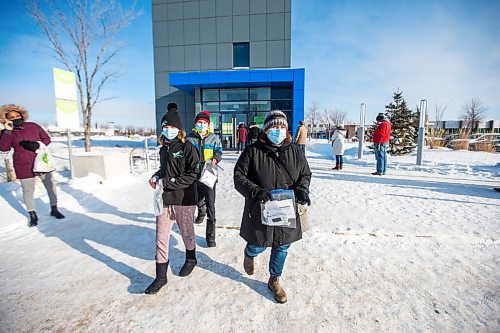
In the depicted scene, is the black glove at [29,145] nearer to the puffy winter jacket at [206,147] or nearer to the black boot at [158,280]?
the puffy winter jacket at [206,147]

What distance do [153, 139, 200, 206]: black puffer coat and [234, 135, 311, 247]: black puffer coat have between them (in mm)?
563

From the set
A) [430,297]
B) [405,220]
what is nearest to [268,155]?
[430,297]

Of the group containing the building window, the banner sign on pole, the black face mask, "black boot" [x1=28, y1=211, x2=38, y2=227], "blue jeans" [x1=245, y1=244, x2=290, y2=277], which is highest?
the building window

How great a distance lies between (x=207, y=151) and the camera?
3.49 metres

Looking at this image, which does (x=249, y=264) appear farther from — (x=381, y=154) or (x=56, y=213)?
(x=381, y=154)

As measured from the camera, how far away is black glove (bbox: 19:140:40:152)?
382 centimetres

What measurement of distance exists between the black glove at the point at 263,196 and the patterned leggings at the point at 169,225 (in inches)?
34.6

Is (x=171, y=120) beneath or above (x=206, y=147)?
above

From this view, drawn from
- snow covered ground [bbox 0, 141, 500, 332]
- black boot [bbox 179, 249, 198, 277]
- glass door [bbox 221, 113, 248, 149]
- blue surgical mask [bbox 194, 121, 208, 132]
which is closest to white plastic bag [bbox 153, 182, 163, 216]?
black boot [bbox 179, 249, 198, 277]

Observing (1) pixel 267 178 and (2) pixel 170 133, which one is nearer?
(1) pixel 267 178

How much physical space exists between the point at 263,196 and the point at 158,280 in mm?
1392

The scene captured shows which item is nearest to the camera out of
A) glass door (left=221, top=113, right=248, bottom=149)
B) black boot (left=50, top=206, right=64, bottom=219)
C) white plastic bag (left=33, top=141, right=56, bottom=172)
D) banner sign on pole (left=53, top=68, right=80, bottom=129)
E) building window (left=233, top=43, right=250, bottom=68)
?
white plastic bag (left=33, top=141, right=56, bottom=172)

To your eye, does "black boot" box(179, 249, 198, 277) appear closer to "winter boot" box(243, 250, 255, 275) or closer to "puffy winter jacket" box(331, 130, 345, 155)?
"winter boot" box(243, 250, 255, 275)

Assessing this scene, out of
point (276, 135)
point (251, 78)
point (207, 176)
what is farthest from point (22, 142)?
point (251, 78)
